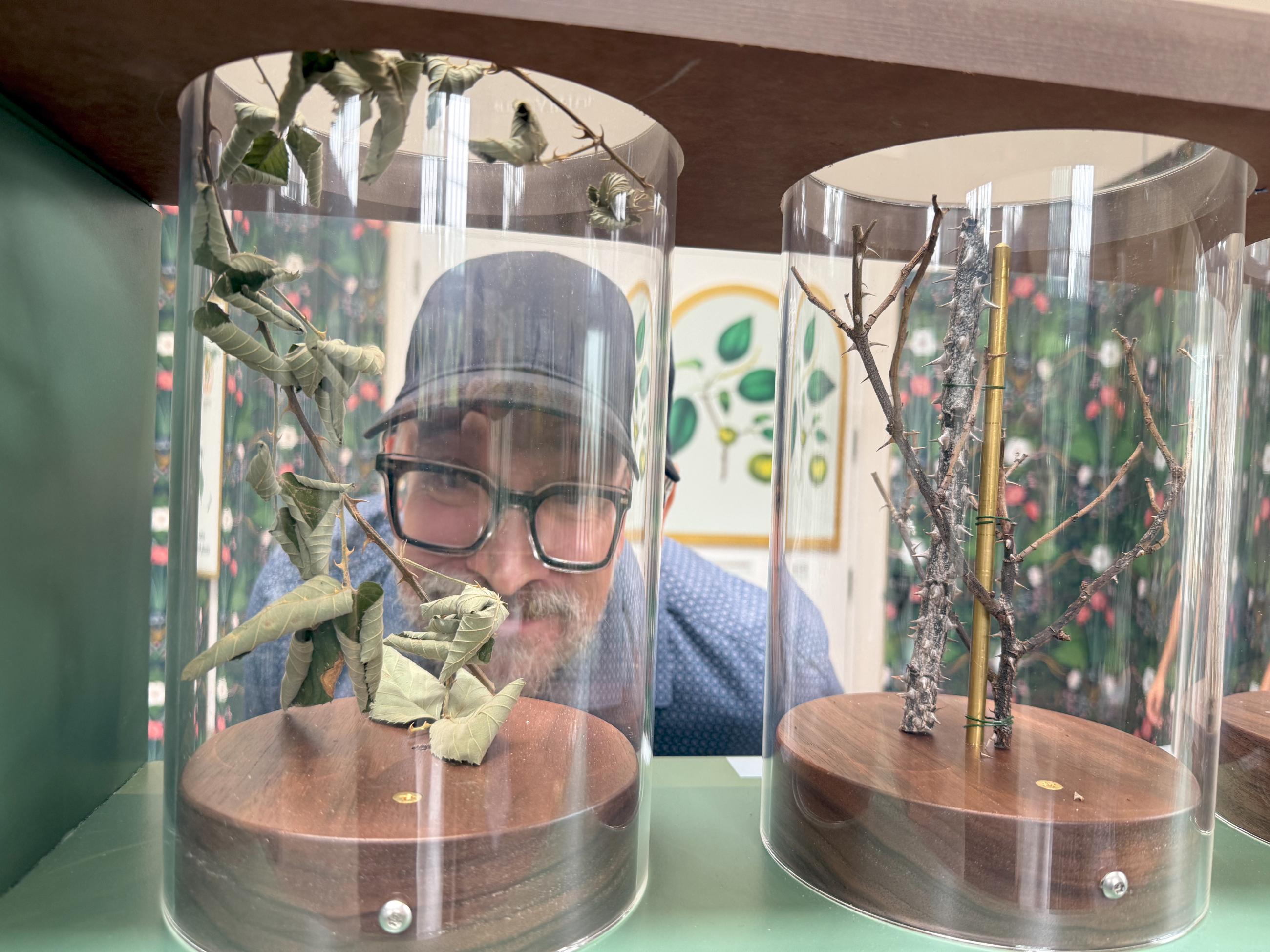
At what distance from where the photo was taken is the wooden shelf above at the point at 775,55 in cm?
42

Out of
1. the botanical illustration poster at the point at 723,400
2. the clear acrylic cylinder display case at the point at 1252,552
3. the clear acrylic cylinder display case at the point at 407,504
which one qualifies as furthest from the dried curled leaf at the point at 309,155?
the botanical illustration poster at the point at 723,400

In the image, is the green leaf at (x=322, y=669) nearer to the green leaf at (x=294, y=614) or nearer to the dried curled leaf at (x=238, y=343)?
the green leaf at (x=294, y=614)

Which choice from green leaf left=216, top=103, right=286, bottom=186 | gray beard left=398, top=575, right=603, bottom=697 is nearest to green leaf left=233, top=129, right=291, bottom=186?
green leaf left=216, top=103, right=286, bottom=186

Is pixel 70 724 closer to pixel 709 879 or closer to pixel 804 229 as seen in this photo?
pixel 709 879

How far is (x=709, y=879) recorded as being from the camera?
23.0 inches

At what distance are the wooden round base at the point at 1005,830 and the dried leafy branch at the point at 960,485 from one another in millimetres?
33

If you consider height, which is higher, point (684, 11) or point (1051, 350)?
point (684, 11)

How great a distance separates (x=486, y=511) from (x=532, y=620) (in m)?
0.06

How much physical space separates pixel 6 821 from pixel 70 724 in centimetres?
8

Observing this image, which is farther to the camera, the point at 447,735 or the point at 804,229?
the point at 804,229

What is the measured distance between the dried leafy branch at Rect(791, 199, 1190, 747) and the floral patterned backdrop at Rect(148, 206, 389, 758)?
28 cm

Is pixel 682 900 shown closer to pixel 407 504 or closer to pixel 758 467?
pixel 407 504

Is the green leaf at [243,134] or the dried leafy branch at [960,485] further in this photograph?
the dried leafy branch at [960,485]

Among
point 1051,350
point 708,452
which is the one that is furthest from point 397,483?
point 708,452
